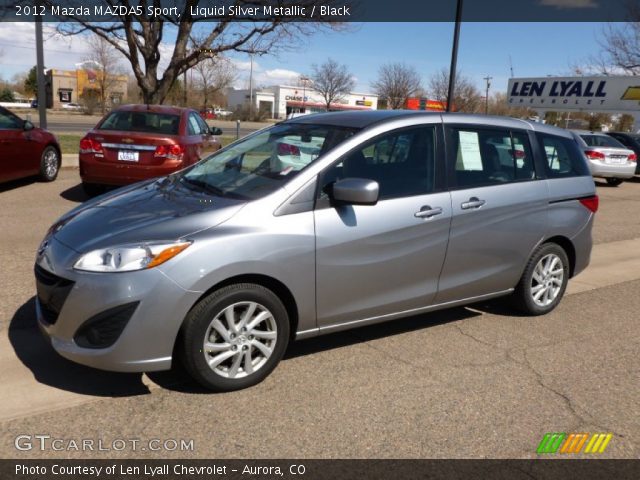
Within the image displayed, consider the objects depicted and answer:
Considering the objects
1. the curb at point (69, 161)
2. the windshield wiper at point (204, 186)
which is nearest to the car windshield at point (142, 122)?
the curb at point (69, 161)

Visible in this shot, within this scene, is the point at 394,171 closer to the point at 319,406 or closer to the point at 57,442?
the point at 319,406

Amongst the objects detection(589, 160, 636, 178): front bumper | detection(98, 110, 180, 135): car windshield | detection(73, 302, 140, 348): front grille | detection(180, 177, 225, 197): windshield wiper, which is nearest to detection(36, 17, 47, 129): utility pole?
detection(98, 110, 180, 135): car windshield

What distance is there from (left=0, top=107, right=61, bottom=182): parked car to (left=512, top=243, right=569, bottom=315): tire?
7.96 metres

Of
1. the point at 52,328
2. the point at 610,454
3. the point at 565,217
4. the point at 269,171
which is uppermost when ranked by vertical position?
the point at 269,171

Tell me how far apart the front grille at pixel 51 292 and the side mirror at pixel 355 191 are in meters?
1.66

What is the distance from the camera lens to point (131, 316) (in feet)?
10.5

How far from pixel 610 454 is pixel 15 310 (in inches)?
170

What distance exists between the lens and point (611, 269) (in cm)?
737

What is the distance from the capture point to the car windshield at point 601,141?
17.5 metres

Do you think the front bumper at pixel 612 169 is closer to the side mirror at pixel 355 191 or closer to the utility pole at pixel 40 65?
the utility pole at pixel 40 65

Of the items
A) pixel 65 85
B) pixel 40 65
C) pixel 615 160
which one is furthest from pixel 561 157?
pixel 65 85

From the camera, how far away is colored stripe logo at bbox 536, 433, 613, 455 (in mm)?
3201

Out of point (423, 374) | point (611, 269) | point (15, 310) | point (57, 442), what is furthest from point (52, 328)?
point (611, 269)

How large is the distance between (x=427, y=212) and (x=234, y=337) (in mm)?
1661
